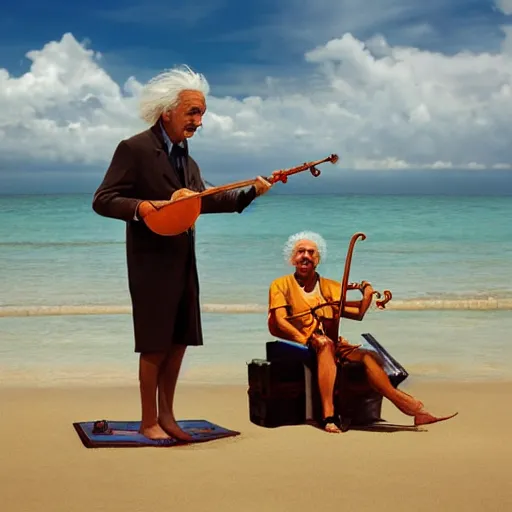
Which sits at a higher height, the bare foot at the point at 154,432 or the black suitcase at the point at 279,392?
the black suitcase at the point at 279,392

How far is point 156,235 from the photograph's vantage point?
4984 mm

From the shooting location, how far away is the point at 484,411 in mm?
5781

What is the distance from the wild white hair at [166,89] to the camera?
5.03 metres

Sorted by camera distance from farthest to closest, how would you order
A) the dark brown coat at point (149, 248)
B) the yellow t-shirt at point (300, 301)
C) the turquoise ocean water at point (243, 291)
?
the turquoise ocean water at point (243, 291), the yellow t-shirt at point (300, 301), the dark brown coat at point (149, 248)

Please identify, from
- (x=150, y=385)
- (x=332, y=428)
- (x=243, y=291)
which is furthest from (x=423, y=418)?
(x=243, y=291)

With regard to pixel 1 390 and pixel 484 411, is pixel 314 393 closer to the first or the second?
pixel 484 411

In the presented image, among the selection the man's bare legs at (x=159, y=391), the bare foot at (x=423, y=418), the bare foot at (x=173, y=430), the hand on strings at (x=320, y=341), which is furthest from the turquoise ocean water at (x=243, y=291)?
the bare foot at (x=423, y=418)

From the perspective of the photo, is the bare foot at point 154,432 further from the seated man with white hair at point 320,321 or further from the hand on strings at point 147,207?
the hand on strings at point 147,207

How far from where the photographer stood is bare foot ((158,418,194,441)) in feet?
16.7

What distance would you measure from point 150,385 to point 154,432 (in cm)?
21

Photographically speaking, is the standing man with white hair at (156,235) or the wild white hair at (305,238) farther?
the wild white hair at (305,238)

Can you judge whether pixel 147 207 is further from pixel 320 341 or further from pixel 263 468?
pixel 263 468

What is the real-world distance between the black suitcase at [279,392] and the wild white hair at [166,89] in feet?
4.02

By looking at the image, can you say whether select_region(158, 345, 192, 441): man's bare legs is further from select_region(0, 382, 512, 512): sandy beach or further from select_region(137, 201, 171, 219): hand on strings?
select_region(137, 201, 171, 219): hand on strings
